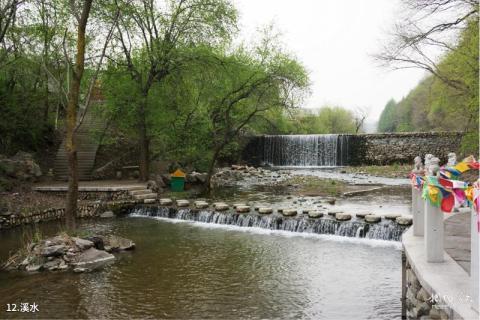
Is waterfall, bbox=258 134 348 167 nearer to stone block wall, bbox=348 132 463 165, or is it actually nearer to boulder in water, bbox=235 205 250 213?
stone block wall, bbox=348 132 463 165

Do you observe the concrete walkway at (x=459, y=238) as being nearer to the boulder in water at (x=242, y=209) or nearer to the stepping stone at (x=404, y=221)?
the stepping stone at (x=404, y=221)

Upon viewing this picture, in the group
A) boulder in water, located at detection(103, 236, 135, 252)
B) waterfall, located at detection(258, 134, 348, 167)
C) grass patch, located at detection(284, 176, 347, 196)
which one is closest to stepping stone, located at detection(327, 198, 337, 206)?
grass patch, located at detection(284, 176, 347, 196)

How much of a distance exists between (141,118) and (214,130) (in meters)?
4.26

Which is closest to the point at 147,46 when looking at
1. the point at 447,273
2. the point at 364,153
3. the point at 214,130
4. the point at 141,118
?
the point at 141,118

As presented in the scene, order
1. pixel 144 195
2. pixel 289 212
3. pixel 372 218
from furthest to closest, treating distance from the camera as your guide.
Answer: pixel 144 195 < pixel 289 212 < pixel 372 218

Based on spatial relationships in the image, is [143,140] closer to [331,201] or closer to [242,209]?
[242,209]

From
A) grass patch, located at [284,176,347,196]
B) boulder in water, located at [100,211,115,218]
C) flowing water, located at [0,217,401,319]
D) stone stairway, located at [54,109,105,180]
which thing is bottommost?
flowing water, located at [0,217,401,319]

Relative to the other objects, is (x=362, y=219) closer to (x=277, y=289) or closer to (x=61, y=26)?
(x=277, y=289)

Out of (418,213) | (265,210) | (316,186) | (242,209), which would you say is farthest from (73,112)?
(316,186)

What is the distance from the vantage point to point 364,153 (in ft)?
109

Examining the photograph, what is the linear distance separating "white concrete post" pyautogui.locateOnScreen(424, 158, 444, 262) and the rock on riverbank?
6.50 m

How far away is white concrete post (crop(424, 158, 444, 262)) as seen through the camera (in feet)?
14.8

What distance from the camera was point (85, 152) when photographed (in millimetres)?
21438

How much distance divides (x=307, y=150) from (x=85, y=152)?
17.7 meters
